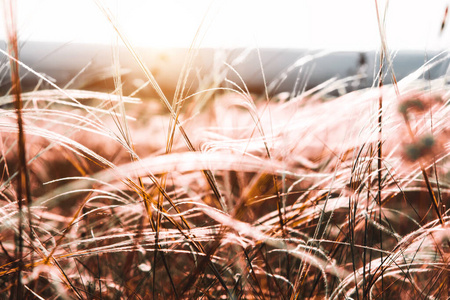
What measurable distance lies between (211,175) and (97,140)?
1.20m

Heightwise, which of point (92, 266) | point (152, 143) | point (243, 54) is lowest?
point (92, 266)

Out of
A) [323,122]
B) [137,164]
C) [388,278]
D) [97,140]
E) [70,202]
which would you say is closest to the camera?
[137,164]

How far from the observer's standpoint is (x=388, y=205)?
919 mm

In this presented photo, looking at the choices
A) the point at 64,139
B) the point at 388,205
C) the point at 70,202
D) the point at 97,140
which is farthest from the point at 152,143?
the point at 64,139

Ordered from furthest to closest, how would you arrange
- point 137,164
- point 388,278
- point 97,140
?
point 97,140
point 388,278
point 137,164

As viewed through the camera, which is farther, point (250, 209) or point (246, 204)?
point (250, 209)

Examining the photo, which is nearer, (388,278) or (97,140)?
(388,278)

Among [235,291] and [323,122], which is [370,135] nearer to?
[323,122]

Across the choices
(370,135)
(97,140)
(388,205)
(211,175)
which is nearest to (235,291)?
(211,175)

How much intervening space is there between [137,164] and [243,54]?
0.25 m

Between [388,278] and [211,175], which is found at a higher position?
[211,175]

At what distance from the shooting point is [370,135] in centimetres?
45

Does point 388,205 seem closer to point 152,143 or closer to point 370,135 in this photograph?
point 370,135

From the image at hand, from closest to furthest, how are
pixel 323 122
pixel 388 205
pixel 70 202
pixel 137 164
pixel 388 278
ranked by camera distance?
1. pixel 137 164
2. pixel 323 122
3. pixel 388 278
4. pixel 388 205
5. pixel 70 202
